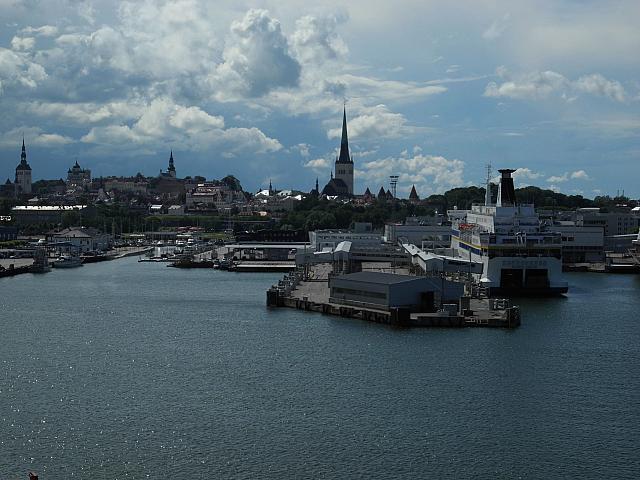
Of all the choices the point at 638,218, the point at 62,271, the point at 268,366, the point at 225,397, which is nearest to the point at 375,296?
the point at 268,366

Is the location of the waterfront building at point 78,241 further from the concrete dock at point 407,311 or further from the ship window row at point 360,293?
the ship window row at point 360,293

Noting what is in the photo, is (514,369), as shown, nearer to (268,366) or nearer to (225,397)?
(268,366)

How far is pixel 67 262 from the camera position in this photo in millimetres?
43719

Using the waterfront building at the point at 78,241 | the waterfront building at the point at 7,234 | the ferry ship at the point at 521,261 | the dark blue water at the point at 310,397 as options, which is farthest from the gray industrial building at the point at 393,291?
the waterfront building at the point at 7,234

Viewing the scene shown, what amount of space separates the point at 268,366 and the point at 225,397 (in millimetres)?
2445

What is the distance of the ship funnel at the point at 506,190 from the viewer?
116 feet

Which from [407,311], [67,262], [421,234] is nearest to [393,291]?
[407,311]

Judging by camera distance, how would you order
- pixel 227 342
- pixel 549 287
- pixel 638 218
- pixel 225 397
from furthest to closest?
pixel 638 218 → pixel 549 287 → pixel 227 342 → pixel 225 397

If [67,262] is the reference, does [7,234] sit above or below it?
above

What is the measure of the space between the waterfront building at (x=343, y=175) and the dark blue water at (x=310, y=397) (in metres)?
81.2

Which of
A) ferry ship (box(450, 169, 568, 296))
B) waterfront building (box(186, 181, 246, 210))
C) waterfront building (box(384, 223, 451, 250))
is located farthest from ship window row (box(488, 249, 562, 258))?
waterfront building (box(186, 181, 246, 210))

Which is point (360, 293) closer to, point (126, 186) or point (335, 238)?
point (335, 238)

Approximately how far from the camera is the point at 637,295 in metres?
30.5

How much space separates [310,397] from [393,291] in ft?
27.9
